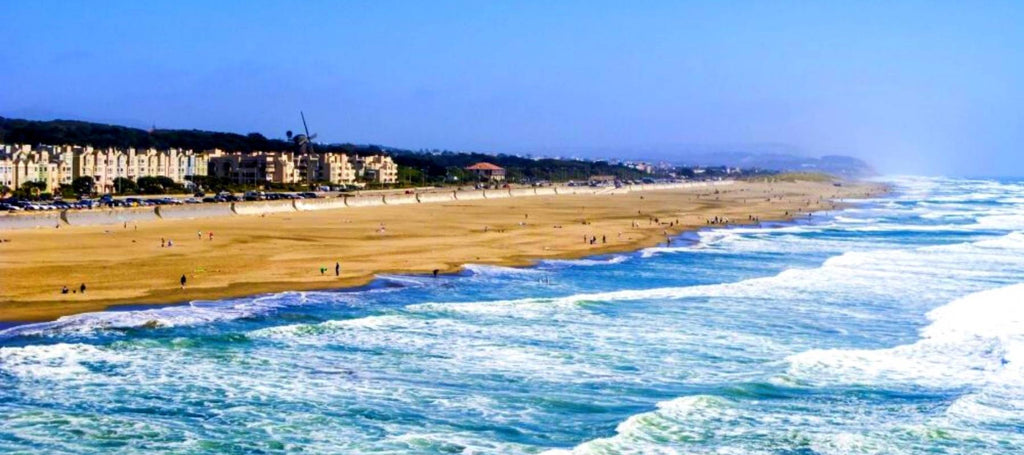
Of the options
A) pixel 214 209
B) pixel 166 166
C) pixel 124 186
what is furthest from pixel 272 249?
pixel 166 166

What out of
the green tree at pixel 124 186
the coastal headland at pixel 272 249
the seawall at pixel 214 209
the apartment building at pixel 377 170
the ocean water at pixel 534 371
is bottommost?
the ocean water at pixel 534 371

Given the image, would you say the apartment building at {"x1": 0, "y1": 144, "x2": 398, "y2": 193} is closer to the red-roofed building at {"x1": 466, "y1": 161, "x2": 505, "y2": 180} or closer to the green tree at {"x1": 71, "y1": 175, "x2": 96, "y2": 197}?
the green tree at {"x1": 71, "y1": 175, "x2": 96, "y2": 197}

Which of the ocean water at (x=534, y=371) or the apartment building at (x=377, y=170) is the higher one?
the apartment building at (x=377, y=170)

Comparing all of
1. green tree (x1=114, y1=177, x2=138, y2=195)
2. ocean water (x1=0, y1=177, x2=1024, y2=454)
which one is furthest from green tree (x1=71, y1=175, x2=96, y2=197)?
ocean water (x1=0, y1=177, x2=1024, y2=454)

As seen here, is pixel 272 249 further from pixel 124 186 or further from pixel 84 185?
pixel 124 186

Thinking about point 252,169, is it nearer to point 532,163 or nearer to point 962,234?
point 962,234

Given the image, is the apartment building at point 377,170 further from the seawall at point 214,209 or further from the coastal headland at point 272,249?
the coastal headland at point 272,249

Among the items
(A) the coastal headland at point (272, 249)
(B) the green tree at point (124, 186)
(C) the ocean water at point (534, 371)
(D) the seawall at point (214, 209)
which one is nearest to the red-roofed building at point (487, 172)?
(D) the seawall at point (214, 209)
